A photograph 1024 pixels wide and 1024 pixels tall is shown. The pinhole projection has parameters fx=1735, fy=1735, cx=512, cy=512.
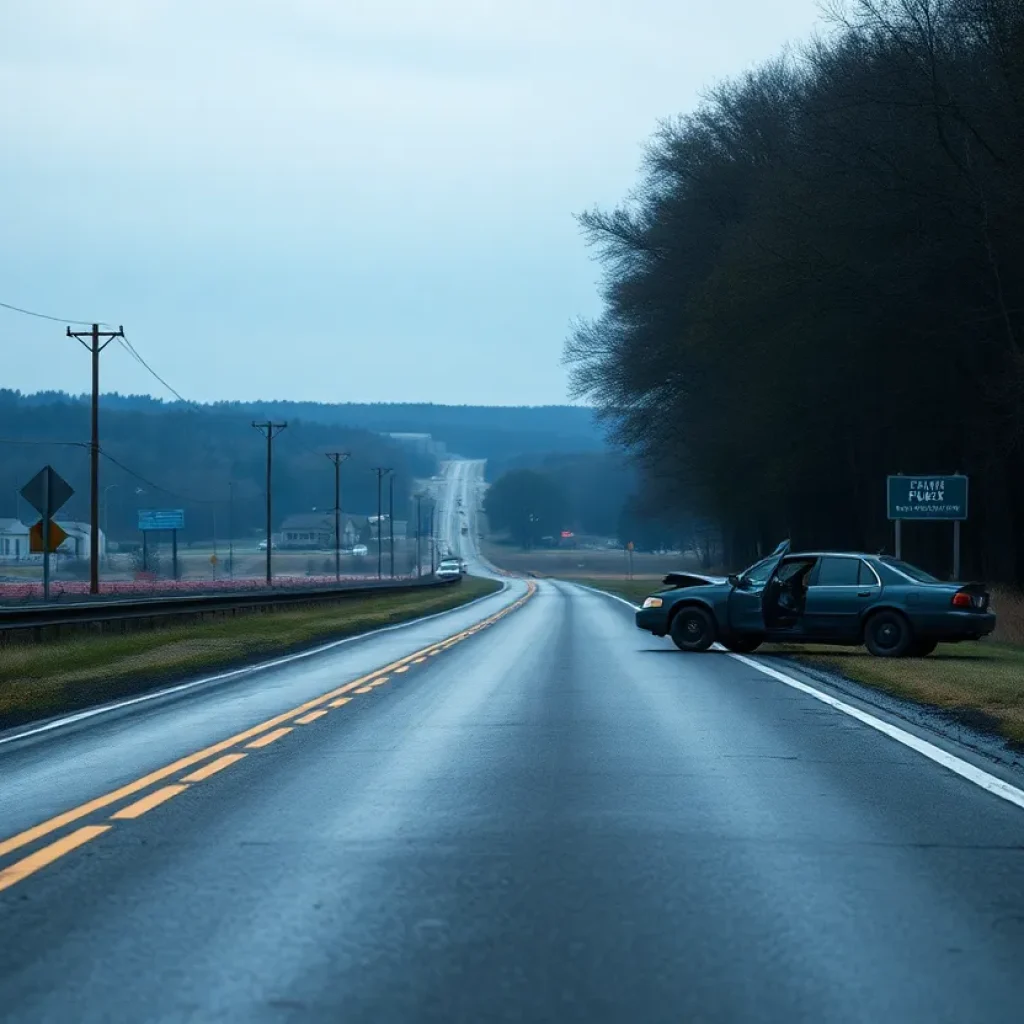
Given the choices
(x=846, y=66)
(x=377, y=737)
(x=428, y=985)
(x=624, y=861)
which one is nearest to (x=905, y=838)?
(x=624, y=861)

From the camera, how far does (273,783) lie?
12.0 m

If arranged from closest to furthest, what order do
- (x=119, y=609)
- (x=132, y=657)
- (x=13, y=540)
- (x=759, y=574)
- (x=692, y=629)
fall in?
(x=132, y=657) → (x=759, y=574) → (x=692, y=629) → (x=119, y=609) → (x=13, y=540)

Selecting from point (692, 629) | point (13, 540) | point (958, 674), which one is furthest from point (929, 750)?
point (13, 540)

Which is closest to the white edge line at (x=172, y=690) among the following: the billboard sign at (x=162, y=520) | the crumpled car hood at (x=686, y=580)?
the crumpled car hood at (x=686, y=580)

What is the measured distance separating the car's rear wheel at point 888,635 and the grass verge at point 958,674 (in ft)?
0.75

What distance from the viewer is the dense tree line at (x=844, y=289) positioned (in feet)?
116

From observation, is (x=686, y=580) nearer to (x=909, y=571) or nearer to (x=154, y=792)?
(x=909, y=571)

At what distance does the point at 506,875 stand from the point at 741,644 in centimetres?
1986

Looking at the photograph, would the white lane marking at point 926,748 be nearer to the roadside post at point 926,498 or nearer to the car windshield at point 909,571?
the car windshield at point 909,571

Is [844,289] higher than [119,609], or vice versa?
[844,289]

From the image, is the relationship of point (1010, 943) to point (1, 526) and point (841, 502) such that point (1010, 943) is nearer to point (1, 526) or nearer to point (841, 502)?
point (841, 502)

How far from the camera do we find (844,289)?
39.8m

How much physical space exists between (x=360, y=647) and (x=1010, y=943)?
25.2 meters

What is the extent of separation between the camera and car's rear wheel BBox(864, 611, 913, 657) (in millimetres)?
25109
